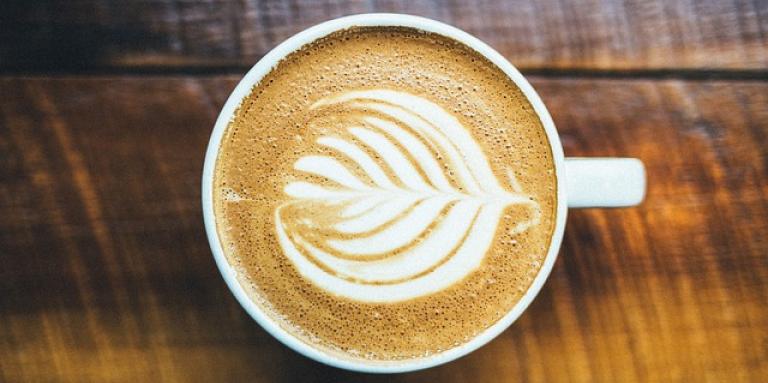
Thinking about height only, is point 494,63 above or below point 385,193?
above

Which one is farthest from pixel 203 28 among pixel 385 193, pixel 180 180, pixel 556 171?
pixel 556 171

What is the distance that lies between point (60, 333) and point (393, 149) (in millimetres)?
545

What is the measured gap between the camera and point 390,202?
2.82ft

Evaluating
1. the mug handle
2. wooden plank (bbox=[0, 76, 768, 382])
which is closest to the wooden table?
wooden plank (bbox=[0, 76, 768, 382])

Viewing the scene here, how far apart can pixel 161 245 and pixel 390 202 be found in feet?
1.17

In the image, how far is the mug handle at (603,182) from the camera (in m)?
0.87

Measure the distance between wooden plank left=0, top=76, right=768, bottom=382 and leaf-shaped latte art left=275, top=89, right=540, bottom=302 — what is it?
217mm

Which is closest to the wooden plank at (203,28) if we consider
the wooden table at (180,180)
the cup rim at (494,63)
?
the wooden table at (180,180)

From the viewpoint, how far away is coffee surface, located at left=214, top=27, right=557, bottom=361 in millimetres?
853

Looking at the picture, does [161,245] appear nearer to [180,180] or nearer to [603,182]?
[180,180]

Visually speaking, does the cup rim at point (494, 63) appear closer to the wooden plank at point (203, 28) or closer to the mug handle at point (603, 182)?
the mug handle at point (603, 182)

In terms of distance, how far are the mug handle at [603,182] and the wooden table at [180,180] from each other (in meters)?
Answer: 0.16

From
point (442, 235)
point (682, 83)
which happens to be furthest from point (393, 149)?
point (682, 83)

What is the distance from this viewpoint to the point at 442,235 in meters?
0.87
